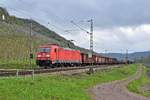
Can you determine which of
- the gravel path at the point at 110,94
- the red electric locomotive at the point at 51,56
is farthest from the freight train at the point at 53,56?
the gravel path at the point at 110,94

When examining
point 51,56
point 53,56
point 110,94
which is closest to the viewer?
point 110,94

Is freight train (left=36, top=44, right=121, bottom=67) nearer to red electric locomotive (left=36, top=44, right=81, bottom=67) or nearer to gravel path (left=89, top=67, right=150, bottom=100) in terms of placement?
red electric locomotive (left=36, top=44, right=81, bottom=67)

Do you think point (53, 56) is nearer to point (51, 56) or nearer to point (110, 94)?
point (51, 56)

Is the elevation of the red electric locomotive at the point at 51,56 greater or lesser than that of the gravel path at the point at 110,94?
greater

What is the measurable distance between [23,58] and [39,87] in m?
78.1

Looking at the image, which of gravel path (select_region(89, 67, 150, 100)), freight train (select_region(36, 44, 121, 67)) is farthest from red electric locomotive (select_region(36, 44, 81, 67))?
gravel path (select_region(89, 67, 150, 100))

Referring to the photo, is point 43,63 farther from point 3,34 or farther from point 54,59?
point 3,34

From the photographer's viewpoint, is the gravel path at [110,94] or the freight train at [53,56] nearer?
the gravel path at [110,94]

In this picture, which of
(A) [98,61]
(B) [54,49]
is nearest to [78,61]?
(B) [54,49]

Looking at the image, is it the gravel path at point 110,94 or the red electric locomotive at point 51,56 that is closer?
the gravel path at point 110,94

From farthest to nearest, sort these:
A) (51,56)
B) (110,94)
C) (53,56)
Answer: (53,56) < (51,56) < (110,94)

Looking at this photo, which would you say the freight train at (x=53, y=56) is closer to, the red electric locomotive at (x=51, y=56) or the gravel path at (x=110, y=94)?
the red electric locomotive at (x=51, y=56)

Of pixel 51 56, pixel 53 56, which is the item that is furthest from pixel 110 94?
pixel 53 56

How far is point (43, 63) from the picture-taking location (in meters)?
66.3
